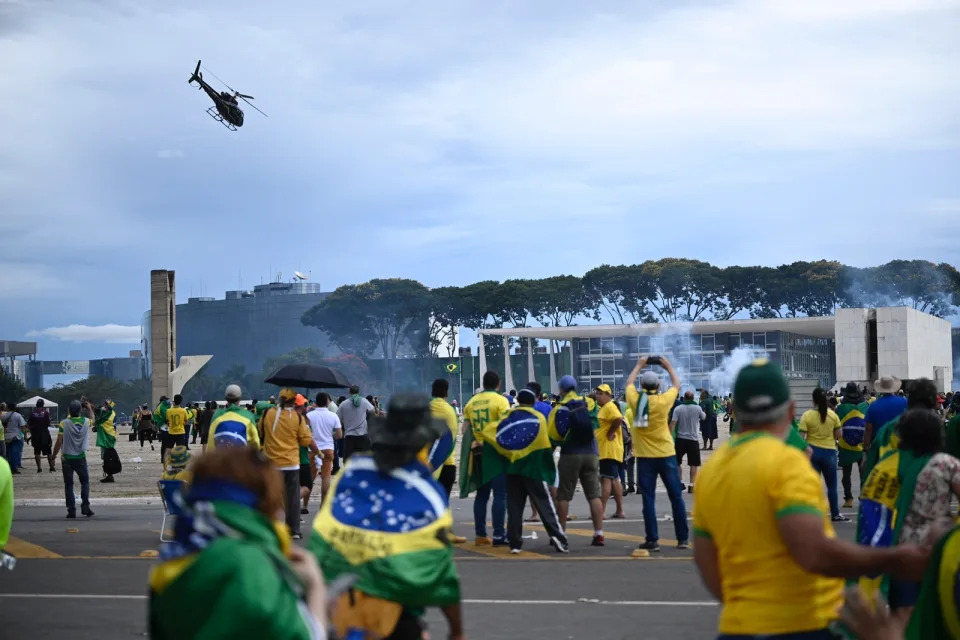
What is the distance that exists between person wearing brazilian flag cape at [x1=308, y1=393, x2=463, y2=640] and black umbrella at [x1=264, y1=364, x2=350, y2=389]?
1443 centimetres

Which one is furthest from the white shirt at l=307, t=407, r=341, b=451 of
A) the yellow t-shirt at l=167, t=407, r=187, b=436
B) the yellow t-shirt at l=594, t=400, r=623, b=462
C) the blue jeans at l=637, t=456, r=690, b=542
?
the yellow t-shirt at l=167, t=407, r=187, b=436

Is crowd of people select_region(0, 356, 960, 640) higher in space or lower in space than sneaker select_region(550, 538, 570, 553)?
higher

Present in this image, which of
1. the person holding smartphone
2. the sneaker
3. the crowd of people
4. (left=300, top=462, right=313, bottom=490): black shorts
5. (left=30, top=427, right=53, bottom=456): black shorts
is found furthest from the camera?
(left=30, top=427, right=53, bottom=456): black shorts

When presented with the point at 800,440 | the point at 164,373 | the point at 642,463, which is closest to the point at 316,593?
the point at 800,440

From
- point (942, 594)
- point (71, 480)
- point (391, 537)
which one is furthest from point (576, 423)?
point (942, 594)

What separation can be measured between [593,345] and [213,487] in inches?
3750

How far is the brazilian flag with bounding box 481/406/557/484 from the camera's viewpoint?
13500 millimetres

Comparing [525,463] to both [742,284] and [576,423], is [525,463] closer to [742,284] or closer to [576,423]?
[576,423]

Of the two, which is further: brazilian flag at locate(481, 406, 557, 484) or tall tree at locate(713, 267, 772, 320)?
tall tree at locate(713, 267, 772, 320)

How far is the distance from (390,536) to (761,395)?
5.31 feet

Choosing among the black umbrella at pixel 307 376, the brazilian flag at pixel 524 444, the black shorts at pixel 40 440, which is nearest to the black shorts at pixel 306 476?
the black umbrella at pixel 307 376

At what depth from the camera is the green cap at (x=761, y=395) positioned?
13.5ft

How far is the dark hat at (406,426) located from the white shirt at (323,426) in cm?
1318

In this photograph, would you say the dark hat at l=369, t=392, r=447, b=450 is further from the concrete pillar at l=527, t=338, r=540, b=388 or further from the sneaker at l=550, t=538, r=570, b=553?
the concrete pillar at l=527, t=338, r=540, b=388
